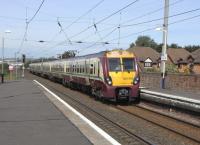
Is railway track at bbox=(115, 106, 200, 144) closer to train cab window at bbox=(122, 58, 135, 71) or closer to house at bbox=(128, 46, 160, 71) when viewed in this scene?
train cab window at bbox=(122, 58, 135, 71)

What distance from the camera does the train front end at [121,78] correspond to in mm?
22406

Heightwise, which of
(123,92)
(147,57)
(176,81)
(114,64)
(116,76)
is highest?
(147,57)

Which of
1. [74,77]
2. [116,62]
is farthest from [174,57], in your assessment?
[116,62]

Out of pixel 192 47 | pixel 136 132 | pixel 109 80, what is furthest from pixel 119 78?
pixel 192 47

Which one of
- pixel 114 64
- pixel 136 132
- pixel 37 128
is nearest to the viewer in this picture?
pixel 37 128

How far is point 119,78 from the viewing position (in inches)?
889

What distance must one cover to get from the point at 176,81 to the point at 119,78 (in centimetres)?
1073

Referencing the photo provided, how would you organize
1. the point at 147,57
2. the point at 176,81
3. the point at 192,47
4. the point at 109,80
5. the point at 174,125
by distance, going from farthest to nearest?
the point at 192,47 → the point at 147,57 → the point at 176,81 → the point at 109,80 → the point at 174,125

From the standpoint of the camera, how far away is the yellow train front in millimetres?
22422

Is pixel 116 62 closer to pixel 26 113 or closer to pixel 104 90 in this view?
pixel 104 90

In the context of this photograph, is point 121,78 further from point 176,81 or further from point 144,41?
point 144,41

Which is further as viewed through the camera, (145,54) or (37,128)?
(145,54)

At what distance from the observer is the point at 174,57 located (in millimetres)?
90188

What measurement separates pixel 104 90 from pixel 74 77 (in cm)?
1204
